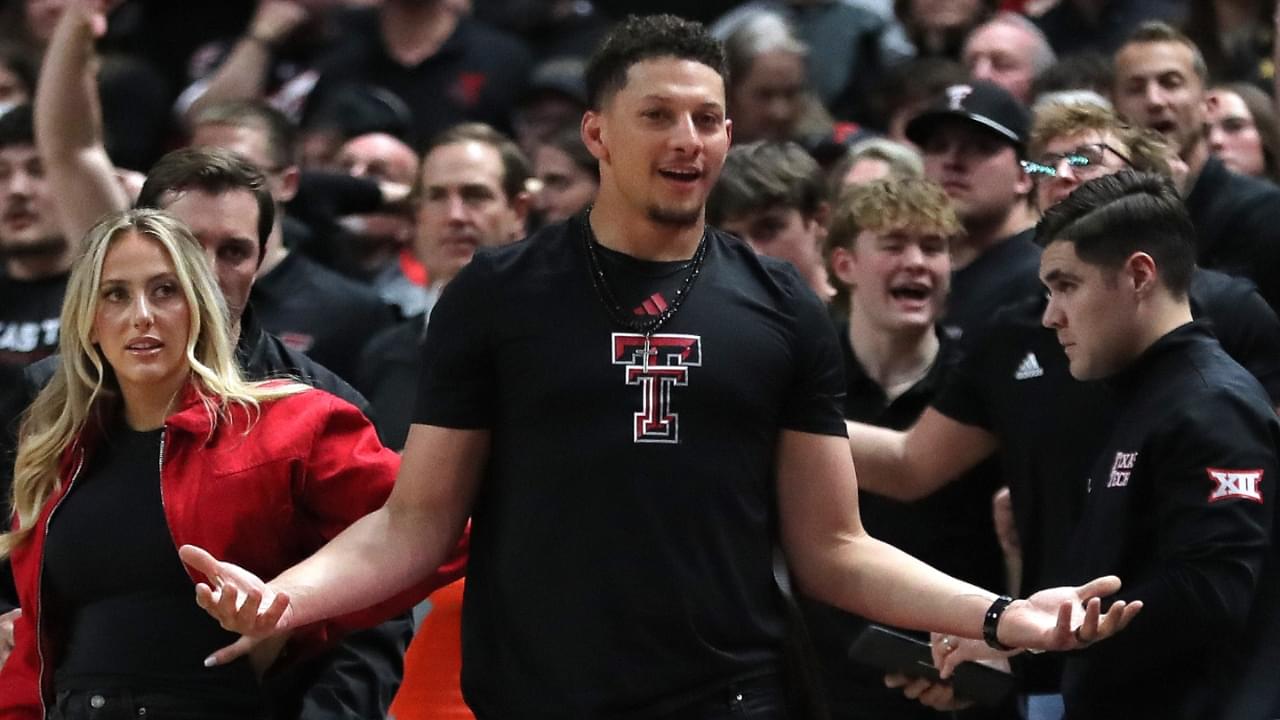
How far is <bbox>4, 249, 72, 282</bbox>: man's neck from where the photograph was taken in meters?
6.85

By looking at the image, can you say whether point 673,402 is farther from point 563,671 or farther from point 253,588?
point 253,588

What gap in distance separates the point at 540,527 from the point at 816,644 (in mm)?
1971

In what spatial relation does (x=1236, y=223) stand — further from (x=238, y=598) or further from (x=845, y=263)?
(x=238, y=598)

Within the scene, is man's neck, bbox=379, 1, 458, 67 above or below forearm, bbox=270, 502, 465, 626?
above

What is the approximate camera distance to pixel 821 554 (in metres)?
4.25

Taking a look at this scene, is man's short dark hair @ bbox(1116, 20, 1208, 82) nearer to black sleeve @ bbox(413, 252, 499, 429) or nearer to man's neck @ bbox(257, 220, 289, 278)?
man's neck @ bbox(257, 220, 289, 278)

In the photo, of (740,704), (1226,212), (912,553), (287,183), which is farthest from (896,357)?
(287,183)

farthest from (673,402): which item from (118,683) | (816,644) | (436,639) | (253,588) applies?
(816,644)

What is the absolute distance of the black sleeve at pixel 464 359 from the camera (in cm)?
408

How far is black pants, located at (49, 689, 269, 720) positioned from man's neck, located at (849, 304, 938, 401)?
2.46 m

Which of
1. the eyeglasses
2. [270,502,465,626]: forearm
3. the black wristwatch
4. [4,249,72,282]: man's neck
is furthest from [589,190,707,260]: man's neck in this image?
[4,249,72,282]: man's neck

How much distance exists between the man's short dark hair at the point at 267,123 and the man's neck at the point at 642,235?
347cm

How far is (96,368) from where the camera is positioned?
4516mm

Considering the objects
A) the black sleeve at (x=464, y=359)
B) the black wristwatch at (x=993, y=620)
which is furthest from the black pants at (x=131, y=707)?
the black wristwatch at (x=993, y=620)
